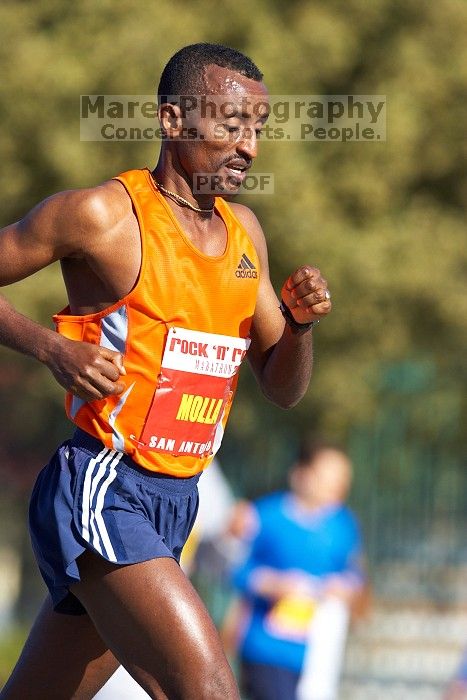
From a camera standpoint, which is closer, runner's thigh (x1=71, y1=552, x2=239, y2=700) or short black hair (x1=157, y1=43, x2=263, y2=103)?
runner's thigh (x1=71, y1=552, x2=239, y2=700)

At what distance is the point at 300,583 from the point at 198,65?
4647 mm

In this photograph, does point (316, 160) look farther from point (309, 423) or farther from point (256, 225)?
point (256, 225)

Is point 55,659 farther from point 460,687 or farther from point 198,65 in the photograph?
point 460,687

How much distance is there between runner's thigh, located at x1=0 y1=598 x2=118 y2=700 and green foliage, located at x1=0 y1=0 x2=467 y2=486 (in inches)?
282

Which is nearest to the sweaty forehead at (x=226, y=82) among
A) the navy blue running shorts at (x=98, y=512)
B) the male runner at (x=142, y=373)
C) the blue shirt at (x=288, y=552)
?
the male runner at (x=142, y=373)

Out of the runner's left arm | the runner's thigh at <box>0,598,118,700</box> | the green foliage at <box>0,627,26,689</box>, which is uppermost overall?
the runner's left arm

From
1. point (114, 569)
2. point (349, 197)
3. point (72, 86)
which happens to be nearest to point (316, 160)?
point (349, 197)

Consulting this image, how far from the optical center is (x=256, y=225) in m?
4.81

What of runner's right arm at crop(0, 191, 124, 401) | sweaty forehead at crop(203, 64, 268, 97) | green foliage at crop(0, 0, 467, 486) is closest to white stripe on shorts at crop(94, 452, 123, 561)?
runner's right arm at crop(0, 191, 124, 401)

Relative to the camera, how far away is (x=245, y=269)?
448 centimetres

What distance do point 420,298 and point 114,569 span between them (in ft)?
29.7

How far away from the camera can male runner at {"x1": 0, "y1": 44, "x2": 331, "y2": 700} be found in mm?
3945
